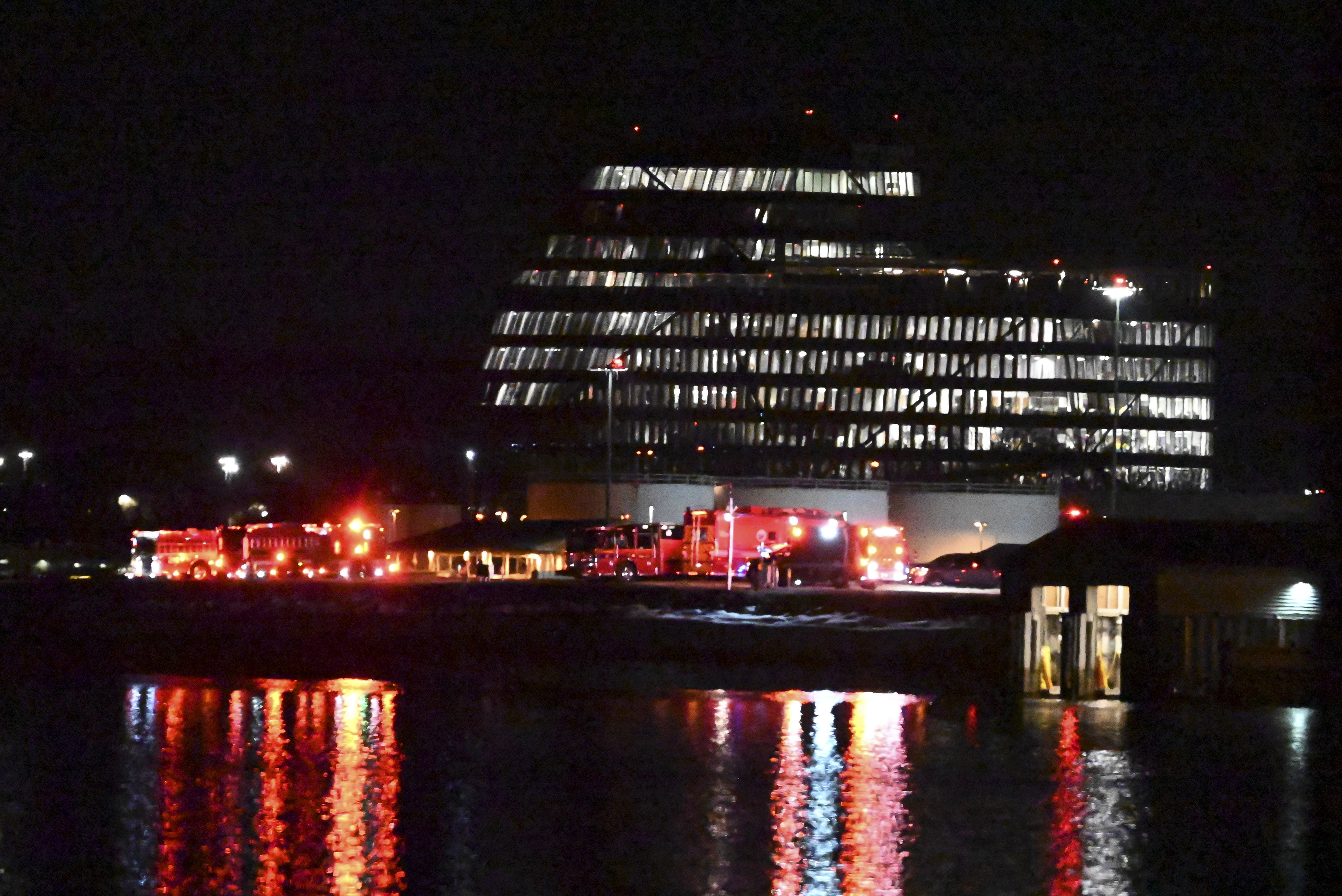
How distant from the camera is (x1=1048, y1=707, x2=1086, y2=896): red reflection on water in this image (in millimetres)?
14070

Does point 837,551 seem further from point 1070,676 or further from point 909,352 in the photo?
point 909,352

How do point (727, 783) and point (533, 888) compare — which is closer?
point (533, 888)

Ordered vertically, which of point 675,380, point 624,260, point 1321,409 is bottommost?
point 1321,409

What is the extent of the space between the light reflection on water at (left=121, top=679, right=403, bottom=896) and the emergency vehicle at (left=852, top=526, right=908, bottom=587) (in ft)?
87.8

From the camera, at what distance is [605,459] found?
359 ft

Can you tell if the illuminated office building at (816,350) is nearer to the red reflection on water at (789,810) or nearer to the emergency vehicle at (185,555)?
the emergency vehicle at (185,555)

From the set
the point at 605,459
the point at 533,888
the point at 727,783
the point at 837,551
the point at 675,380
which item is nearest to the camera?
the point at 533,888

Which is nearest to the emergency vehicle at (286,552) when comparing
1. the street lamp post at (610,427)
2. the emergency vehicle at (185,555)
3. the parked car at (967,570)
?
the emergency vehicle at (185,555)

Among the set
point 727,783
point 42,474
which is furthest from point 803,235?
point 727,783

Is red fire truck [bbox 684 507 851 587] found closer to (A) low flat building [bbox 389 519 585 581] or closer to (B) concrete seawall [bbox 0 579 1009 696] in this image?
(A) low flat building [bbox 389 519 585 581]

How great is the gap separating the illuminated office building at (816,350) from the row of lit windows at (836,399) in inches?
5.2

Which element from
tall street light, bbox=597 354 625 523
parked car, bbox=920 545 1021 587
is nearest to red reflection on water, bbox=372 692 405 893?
parked car, bbox=920 545 1021 587

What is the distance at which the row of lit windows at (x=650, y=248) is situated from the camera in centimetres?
11812

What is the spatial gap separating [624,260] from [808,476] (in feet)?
63.3
